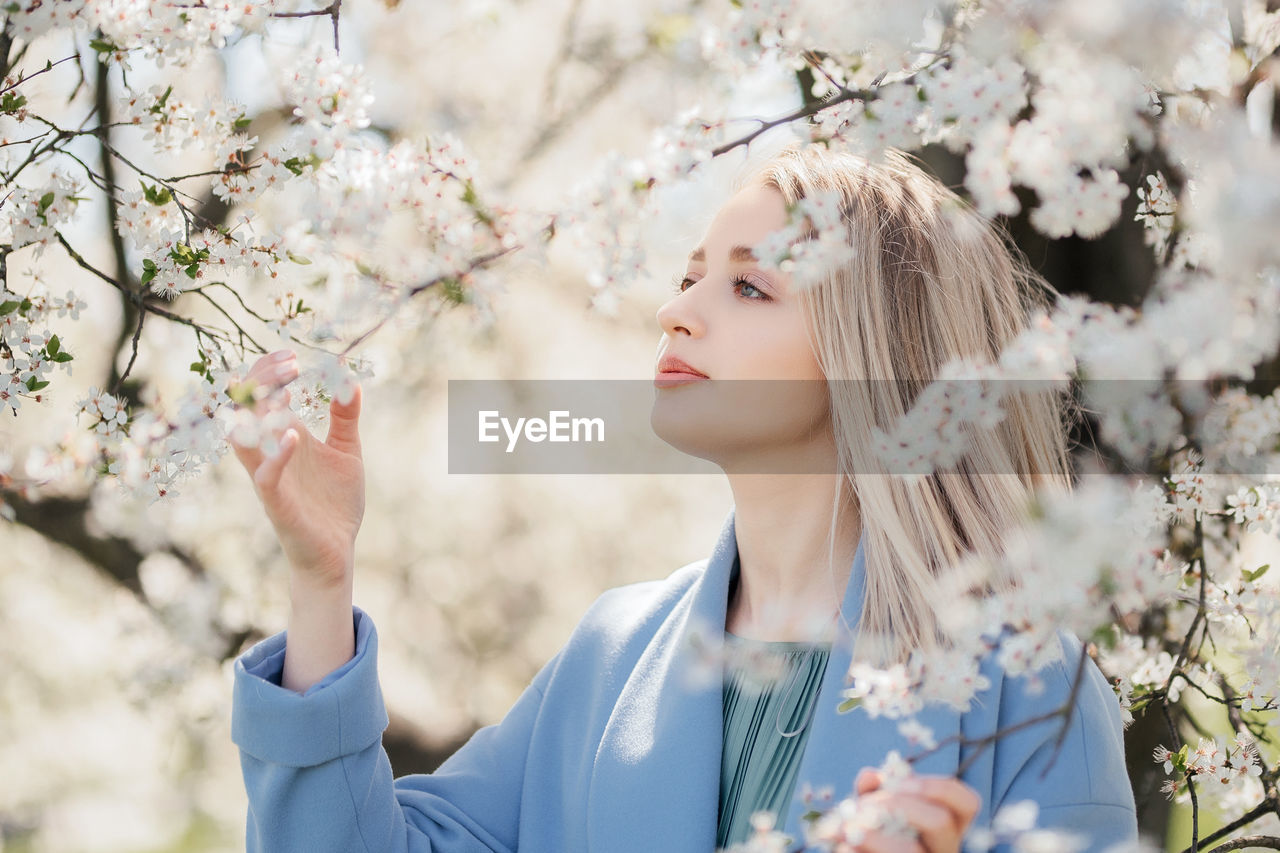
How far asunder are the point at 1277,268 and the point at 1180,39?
7.3 inches

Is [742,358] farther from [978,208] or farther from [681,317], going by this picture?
[978,208]

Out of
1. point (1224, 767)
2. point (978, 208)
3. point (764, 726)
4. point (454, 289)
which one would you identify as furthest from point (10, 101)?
point (1224, 767)

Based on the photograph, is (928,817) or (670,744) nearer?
(928,817)

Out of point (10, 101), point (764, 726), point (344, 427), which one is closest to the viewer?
point (10, 101)

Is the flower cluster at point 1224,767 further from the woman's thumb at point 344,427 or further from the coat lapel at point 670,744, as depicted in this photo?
the woman's thumb at point 344,427

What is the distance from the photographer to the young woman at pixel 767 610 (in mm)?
1304

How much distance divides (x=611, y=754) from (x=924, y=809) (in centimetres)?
75

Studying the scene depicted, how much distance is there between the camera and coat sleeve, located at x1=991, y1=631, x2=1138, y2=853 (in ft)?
3.99

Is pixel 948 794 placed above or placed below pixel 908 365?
below

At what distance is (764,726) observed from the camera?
1.49m

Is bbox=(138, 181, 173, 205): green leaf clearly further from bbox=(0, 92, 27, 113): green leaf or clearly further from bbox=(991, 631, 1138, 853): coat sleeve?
bbox=(991, 631, 1138, 853): coat sleeve

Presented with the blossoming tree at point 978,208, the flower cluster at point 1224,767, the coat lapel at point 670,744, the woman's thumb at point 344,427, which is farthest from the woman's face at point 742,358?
the flower cluster at point 1224,767

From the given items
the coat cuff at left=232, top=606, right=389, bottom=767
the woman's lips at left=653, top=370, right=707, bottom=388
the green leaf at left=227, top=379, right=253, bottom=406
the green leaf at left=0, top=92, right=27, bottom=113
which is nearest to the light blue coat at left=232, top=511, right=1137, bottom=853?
the coat cuff at left=232, top=606, right=389, bottom=767

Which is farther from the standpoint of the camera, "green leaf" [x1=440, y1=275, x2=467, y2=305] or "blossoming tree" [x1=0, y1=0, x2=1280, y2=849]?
"green leaf" [x1=440, y1=275, x2=467, y2=305]
